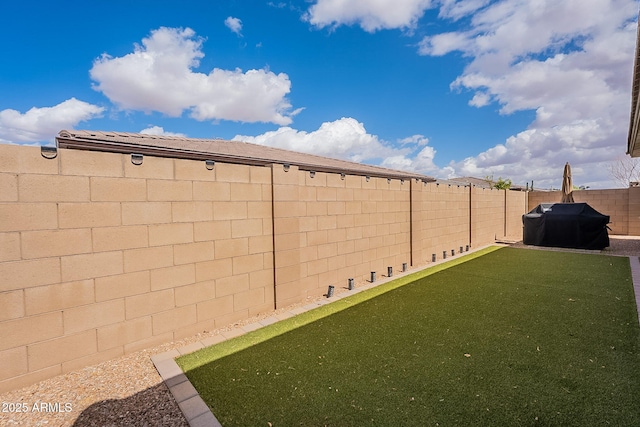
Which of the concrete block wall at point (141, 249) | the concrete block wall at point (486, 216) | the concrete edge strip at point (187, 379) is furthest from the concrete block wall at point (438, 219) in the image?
the concrete edge strip at point (187, 379)

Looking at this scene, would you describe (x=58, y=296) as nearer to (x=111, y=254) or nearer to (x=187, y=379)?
(x=111, y=254)

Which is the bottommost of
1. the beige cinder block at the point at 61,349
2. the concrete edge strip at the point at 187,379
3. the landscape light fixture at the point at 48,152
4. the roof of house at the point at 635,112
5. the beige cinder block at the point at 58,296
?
the concrete edge strip at the point at 187,379

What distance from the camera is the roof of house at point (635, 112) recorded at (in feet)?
18.0

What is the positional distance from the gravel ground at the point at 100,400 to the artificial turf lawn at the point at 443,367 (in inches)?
13.7

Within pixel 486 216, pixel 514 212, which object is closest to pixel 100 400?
pixel 486 216

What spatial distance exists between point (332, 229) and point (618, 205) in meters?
16.5

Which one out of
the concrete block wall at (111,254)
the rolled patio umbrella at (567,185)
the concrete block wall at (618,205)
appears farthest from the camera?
the concrete block wall at (618,205)

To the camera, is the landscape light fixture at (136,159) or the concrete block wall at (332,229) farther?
the concrete block wall at (332,229)

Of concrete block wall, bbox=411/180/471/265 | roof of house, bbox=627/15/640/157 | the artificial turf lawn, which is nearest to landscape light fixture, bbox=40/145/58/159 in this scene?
the artificial turf lawn

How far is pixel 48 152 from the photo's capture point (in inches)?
105

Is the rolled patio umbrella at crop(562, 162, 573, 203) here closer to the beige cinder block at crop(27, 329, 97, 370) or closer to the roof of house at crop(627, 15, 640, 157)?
the roof of house at crop(627, 15, 640, 157)

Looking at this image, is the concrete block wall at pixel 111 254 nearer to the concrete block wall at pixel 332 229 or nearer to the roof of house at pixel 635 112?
the concrete block wall at pixel 332 229

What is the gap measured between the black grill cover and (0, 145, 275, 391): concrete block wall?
11.7m

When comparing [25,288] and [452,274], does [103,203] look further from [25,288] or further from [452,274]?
[452,274]
